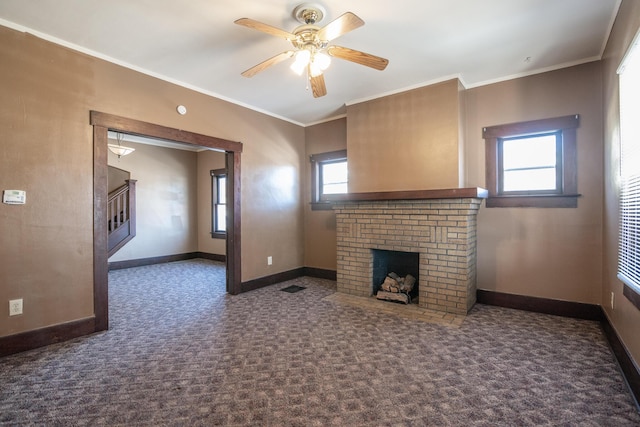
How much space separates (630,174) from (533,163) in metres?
1.59

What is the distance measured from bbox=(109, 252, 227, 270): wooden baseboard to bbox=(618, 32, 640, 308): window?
5.83 m

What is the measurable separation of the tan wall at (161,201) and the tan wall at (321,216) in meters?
3.52

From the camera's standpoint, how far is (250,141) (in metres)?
4.55

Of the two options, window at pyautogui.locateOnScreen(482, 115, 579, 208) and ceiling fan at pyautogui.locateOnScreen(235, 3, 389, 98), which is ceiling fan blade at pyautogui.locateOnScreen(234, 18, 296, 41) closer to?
ceiling fan at pyautogui.locateOnScreen(235, 3, 389, 98)

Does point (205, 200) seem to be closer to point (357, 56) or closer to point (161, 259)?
point (161, 259)

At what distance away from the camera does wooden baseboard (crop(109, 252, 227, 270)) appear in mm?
6135

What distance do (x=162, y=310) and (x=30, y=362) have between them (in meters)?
1.28

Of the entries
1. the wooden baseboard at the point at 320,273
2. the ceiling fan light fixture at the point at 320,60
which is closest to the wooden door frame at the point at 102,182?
the ceiling fan light fixture at the point at 320,60

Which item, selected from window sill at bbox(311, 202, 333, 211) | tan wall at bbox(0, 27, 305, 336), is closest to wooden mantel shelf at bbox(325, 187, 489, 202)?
window sill at bbox(311, 202, 333, 211)

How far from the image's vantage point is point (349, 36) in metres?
2.77

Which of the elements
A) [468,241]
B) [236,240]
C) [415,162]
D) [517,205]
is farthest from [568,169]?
[236,240]

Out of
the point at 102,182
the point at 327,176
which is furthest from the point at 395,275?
the point at 102,182

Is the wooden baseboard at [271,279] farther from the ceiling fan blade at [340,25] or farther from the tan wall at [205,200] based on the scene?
the ceiling fan blade at [340,25]

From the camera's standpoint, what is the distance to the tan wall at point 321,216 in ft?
16.8
